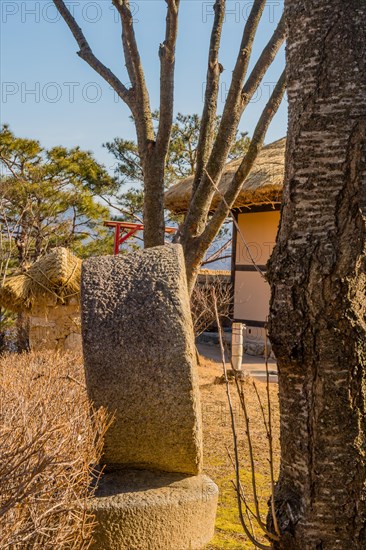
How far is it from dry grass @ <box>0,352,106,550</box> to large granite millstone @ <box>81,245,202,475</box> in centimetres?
15

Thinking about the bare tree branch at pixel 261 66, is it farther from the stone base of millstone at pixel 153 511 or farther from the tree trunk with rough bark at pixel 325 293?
the tree trunk with rough bark at pixel 325 293

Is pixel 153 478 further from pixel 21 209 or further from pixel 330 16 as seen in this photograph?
pixel 21 209

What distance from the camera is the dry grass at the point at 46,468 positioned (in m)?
2.33

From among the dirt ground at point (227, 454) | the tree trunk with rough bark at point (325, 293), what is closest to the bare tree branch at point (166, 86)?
the dirt ground at point (227, 454)

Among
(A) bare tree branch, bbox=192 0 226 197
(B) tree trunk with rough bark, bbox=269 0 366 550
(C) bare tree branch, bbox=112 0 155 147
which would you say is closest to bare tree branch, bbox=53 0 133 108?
(C) bare tree branch, bbox=112 0 155 147

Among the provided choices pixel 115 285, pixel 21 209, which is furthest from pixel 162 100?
pixel 21 209

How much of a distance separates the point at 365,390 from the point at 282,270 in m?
0.37

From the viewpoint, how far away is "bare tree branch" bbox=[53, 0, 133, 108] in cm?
675

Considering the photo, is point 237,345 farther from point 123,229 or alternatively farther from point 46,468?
point 46,468

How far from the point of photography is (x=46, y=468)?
2619 mm

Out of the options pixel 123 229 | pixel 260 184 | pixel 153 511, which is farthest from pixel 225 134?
pixel 123 229

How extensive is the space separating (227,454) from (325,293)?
2.05 meters

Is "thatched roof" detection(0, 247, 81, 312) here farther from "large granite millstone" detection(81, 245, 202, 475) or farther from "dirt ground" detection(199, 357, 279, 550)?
"large granite millstone" detection(81, 245, 202, 475)

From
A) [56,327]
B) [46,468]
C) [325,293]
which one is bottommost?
[46,468]
